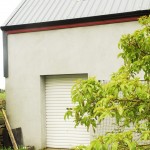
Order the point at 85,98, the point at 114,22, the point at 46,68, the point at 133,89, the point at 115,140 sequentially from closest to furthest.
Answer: the point at 115,140 → the point at 133,89 → the point at 85,98 → the point at 114,22 → the point at 46,68

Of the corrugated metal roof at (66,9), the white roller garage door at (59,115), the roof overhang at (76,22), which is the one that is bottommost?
the white roller garage door at (59,115)

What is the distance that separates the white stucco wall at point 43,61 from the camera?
1112 centimetres

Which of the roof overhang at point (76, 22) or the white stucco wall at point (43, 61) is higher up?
the roof overhang at point (76, 22)

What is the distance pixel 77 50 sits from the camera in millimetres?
11531

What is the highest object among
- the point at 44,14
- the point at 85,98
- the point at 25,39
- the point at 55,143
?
the point at 44,14

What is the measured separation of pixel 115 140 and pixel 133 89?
66cm

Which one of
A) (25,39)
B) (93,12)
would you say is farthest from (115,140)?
(25,39)

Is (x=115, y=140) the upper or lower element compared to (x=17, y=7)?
lower

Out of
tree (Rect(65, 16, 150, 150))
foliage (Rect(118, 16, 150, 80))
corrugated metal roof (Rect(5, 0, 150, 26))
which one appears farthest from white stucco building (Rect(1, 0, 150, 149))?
foliage (Rect(118, 16, 150, 80))

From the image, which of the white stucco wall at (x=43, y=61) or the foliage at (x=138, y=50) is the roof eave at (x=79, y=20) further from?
the foliage at (x=138, y=50)

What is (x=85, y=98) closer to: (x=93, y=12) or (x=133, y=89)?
(x=133, y=89)

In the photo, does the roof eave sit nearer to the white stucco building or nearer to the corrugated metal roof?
the white stucco building

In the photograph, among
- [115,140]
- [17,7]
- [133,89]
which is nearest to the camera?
[115,140]

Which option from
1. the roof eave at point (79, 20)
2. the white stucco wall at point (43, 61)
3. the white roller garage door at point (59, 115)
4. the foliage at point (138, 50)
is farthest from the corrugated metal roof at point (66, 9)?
the foliage at point (138, 50)
